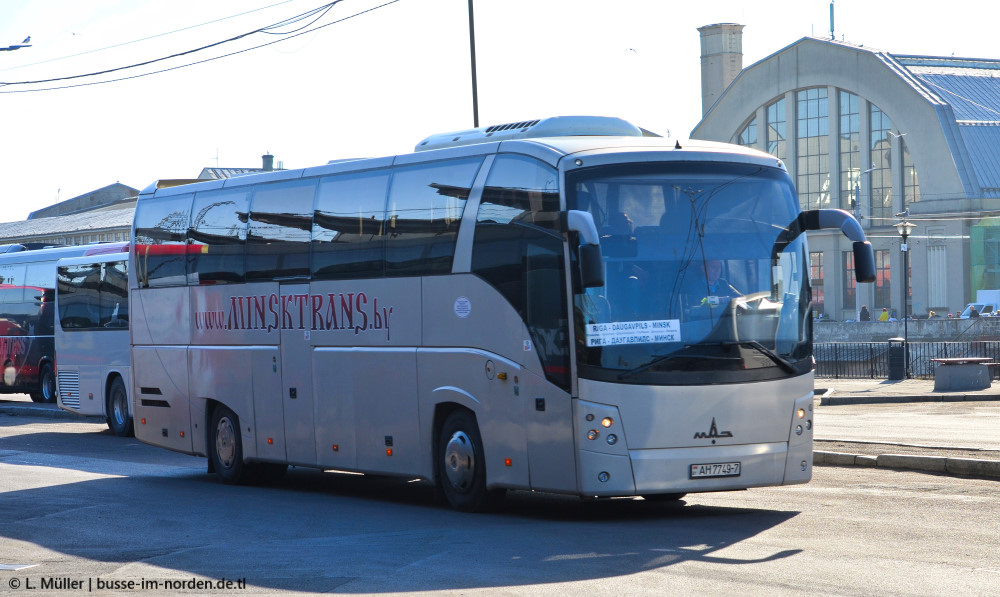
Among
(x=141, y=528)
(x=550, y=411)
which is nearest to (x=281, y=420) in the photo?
(x=141, y=528)

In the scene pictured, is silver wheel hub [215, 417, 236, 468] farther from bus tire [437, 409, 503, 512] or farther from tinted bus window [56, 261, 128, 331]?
tinted bus window [56, 261, 128, 331]

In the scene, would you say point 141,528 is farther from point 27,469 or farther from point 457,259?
point 27,469

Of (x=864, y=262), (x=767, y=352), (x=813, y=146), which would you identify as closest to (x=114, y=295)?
(x=767, y=352)

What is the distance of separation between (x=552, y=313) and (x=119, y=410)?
16239mm

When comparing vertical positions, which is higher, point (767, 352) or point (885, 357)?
point (767, 352)

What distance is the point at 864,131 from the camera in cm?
7575

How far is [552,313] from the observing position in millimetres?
11281

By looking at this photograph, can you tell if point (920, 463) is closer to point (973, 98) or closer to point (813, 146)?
point (973, 98)

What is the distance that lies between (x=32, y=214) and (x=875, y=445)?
117294 mm

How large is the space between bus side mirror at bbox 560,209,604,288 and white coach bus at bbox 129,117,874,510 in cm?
2

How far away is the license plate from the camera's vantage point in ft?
36.2

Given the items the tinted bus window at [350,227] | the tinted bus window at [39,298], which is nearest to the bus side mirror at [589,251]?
the tinted bus window at [350,227]

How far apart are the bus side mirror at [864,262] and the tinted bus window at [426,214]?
11.8ft

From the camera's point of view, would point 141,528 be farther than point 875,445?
No
